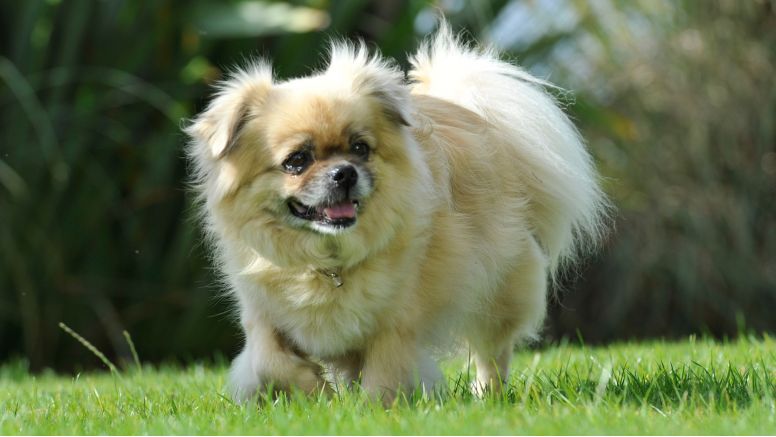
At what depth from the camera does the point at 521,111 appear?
4.75m

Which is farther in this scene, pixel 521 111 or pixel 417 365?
pixel 521 111

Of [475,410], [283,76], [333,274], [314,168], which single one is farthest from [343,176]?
[283,76]

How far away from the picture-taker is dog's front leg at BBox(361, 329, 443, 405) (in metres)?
3.82

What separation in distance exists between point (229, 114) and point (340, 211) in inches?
20.9

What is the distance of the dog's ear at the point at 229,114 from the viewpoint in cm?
396

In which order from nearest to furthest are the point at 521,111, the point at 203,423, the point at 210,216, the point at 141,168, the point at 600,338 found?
the point at 203,423 < the point at 210,216 < the point at 521,111 < the point at 141,168 < the point at 600,338

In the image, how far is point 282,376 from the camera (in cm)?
391

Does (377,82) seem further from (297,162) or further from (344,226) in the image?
(344,226)

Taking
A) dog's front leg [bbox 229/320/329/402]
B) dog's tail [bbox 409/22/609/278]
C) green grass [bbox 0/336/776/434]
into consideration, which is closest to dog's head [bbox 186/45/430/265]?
dog's front leg [bbox 229/320/329/402]

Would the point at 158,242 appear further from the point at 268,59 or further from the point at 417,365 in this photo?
the point at 417,365

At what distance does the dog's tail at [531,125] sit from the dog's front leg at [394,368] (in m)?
1.07

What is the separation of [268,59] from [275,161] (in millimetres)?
4615

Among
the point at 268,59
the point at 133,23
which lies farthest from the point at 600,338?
the point at 133,23

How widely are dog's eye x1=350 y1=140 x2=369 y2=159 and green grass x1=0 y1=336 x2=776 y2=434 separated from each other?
838mm
